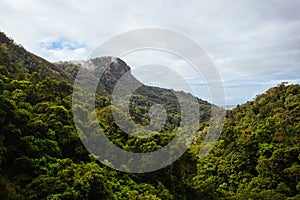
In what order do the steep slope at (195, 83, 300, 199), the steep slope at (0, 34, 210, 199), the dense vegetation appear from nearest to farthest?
the steep slope at (0, 34, 210, 199) → the dense vegetation → the steep slope at (195, 83, 300, 199)

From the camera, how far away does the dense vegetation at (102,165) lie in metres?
8.84

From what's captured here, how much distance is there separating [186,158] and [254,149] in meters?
8.18

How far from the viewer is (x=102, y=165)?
483 inches

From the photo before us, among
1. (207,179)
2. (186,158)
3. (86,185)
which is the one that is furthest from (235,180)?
(86,185)

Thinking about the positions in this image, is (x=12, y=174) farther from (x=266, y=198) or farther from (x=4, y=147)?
(x=266, y=198)

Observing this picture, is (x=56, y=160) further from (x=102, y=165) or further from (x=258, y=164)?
(x=258, y=164)

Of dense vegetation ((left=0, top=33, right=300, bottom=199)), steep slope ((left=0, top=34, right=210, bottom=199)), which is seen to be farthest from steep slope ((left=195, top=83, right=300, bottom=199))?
steep slope ((left=0, top=34, right=210, bottom=199))

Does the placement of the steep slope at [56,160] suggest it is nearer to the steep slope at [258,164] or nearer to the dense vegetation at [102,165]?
the dense vegetation at [102,165]

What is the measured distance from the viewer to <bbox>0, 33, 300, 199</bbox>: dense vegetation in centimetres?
884

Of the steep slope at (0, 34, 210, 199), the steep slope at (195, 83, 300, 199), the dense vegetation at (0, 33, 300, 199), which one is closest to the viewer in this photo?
the steep slope at (0, 34, 210, 199)

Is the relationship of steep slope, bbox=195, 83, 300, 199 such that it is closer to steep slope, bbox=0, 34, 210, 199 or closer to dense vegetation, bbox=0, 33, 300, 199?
dense vegetation, bbox=0, 33, 300, 199

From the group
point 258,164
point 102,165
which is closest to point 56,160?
point 102,165

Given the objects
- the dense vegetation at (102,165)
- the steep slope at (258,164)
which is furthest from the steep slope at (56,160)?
the steep slope at (258,164)

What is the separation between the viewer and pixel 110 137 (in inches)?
567
